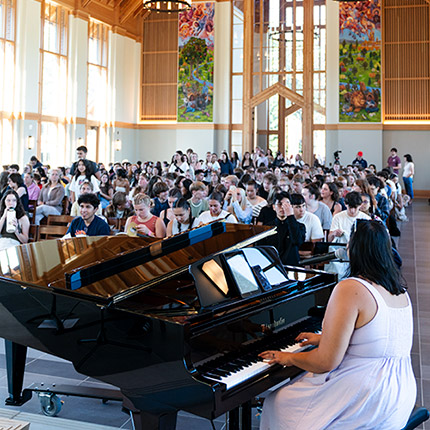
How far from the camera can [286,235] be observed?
5.57m

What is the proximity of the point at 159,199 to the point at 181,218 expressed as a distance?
2412 mm

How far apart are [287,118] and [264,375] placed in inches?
865

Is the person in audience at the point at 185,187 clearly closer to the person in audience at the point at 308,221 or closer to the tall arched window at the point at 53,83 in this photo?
the person in audience at the point at 308,221

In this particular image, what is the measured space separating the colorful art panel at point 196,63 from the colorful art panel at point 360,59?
5.01 meters

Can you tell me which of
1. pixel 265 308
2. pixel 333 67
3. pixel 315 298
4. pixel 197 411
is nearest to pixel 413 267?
pixel 315 298

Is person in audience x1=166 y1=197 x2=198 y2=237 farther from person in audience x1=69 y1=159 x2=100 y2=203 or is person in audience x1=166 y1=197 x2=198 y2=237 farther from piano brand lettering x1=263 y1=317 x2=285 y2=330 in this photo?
person in audience x1=69 y1=159 x2=100 y2=203

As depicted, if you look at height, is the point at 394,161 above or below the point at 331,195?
above

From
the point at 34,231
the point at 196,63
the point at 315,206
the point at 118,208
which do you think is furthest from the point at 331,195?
the point at 196,63

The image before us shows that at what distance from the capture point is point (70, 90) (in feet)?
64.8

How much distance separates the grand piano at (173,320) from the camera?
100 inches

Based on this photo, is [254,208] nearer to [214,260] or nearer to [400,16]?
[214,260]

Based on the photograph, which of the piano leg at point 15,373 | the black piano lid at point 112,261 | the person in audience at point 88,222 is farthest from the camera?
the person in audience at point 88,222

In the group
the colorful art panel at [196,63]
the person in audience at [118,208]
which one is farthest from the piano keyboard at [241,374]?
the colorful art panel at [196,63]

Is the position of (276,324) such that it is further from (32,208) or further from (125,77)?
(125,77)
